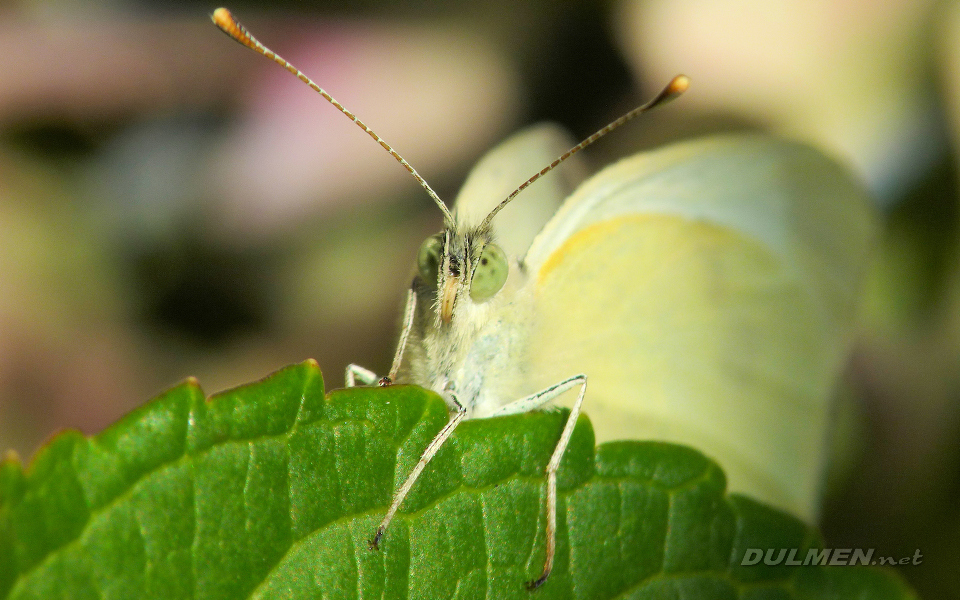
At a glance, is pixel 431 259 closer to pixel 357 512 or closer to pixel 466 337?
pixel 466 337

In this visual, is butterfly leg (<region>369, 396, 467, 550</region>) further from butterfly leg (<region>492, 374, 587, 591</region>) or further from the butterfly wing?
the butterfly wing

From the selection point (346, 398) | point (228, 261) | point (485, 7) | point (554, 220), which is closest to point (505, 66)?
point (485, 7)

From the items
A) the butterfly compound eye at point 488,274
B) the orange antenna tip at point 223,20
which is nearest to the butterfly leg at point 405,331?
the butterfly compound eye at point 488,274

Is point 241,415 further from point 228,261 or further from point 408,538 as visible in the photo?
point 228,261

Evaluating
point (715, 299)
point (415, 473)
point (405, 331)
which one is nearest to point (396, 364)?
point (405, 331)

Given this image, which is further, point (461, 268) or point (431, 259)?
point (431, 259)

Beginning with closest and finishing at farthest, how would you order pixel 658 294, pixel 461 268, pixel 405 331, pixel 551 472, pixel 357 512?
pixel 357 512 < pixel 551 472 < pixel 461 268 < pixel 405 331 < pixel 658 294
